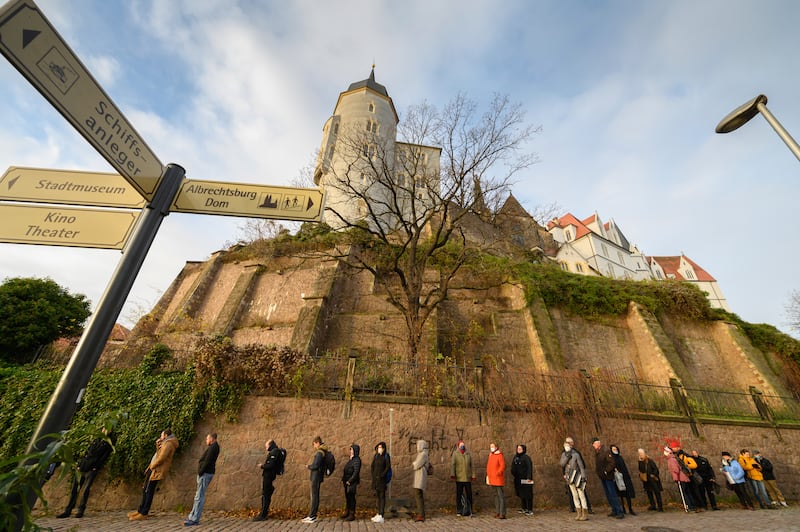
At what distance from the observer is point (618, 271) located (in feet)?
147

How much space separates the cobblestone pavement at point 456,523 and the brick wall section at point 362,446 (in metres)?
0.56

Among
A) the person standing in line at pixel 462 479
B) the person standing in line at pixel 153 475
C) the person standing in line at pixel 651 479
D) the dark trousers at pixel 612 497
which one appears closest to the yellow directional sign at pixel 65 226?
the person standing in line at pixel 153 475

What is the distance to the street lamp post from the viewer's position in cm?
557

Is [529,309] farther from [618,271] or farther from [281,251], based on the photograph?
[618,271]

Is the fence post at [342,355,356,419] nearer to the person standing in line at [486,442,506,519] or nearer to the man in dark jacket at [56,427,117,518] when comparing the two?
the person standing in line at [486,442,506,519]

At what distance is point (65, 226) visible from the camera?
2.86 meters

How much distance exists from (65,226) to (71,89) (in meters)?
1.24

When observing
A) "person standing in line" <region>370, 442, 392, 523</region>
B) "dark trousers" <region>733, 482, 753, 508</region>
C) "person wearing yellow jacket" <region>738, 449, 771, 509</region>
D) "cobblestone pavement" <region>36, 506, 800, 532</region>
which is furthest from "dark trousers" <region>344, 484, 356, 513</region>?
"person wearing yellow jacket" <region>738, 449, 771, 509</region>

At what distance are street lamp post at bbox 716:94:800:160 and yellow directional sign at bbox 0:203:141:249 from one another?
356 inches

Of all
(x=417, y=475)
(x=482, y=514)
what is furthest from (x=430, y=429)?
(x=482, y=514)

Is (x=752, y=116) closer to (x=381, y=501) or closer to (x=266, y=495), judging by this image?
(x=381, y=501)

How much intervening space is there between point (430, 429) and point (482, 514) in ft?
6.97

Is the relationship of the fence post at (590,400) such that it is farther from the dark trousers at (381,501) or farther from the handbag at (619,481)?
the dark trousers at (381,501)

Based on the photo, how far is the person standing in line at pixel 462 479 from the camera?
778 cm
